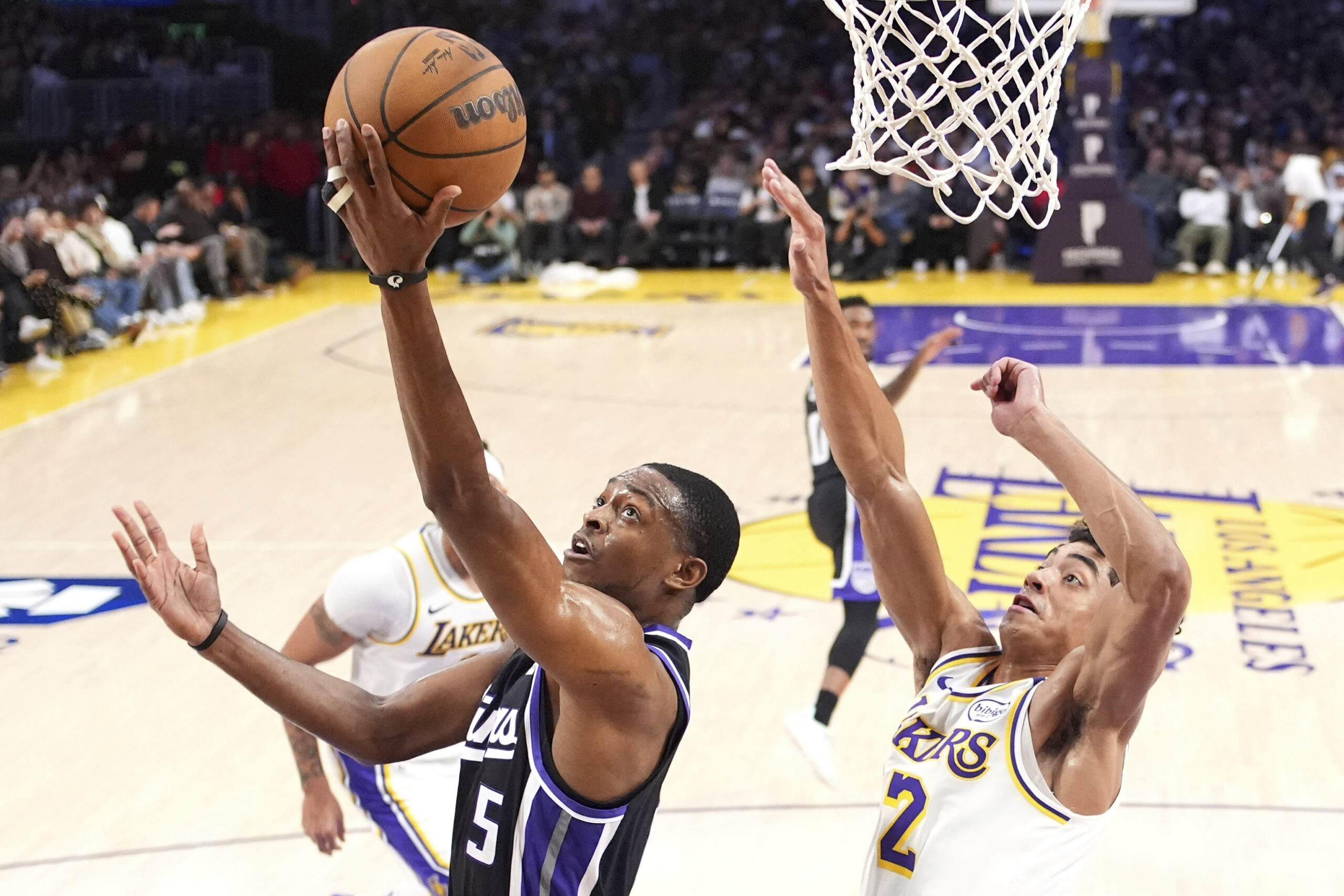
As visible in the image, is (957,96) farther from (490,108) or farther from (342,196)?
(342,196)

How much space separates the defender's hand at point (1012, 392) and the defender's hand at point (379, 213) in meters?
0.94

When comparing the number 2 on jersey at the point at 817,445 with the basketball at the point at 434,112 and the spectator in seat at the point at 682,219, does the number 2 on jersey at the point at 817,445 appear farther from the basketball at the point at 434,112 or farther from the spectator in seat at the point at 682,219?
the spectator in seat at the point at 682,219

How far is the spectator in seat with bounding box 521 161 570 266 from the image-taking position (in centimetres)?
1775

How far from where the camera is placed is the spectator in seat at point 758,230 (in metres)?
17.7

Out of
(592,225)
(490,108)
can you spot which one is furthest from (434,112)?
(592,225)

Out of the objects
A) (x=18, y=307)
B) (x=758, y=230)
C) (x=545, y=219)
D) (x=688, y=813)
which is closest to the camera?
(x=688, y=813)

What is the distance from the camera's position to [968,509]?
7.80 metres

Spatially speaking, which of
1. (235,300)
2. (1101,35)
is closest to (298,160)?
(235,300)

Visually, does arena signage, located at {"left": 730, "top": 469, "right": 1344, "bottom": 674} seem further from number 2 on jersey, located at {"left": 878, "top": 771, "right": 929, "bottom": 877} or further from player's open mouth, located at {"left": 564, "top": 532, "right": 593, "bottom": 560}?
player's open mouth, located at {"left": 564, "top": 532, "right": 593, "bottom": 560}

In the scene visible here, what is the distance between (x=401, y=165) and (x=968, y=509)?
6059 millimetres

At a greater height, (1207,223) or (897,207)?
(897,207)

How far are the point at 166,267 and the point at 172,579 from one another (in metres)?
13.4

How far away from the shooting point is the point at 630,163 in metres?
21.4

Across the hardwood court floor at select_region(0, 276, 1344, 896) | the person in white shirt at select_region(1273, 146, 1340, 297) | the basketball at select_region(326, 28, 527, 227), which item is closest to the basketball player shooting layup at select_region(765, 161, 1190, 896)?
the hardwood court floor at select_region(0, 276, 1344, 896)
